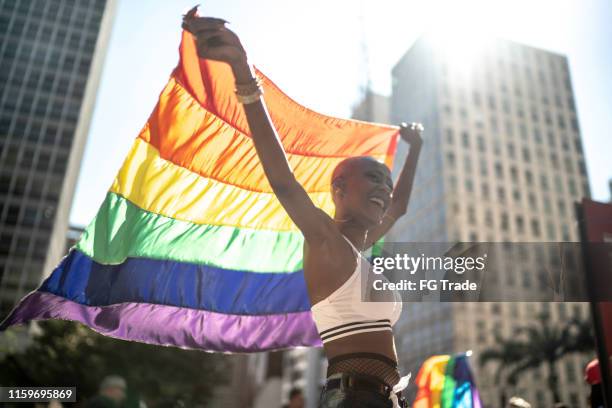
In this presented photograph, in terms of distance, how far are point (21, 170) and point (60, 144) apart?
629cm

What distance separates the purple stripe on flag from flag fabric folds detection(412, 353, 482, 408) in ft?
3.96

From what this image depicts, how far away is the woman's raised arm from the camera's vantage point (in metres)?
2.73

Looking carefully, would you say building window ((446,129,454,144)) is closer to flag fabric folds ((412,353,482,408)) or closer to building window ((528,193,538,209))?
building window ((528,193,538,209))

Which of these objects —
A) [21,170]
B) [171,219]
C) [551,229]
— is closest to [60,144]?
[21,170]

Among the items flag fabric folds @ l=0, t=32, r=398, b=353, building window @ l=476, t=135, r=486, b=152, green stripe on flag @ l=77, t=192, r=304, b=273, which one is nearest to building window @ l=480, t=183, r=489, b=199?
building window @ l=476, t=135, r=486, b=152

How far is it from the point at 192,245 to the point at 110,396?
3.00 m

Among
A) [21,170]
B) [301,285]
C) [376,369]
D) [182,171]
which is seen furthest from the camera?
[21,170]

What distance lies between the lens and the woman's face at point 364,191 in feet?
10.1

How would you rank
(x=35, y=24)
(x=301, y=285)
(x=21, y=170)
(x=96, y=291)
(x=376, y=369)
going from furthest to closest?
(x=35, y=24) < (x=21, y=170) < (x=301, y=285) < (x=96, y=291) < (x=376, y=369)

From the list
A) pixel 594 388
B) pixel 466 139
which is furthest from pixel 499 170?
pixel 594 388

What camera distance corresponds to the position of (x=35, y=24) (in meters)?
84.3

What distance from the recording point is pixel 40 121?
3118 inches

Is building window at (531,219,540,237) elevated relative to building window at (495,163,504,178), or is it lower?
lower

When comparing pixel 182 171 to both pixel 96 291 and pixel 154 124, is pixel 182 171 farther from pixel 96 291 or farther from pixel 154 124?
pixel 96 291
